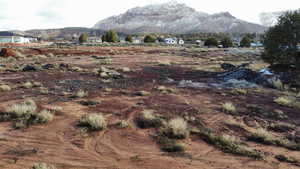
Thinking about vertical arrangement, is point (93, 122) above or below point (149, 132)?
above

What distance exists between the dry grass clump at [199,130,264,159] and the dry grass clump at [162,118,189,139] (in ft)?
2.24

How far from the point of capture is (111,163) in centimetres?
589

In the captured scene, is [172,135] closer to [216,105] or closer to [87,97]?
[216,105]

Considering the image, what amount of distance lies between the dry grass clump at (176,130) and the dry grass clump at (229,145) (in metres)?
0.68

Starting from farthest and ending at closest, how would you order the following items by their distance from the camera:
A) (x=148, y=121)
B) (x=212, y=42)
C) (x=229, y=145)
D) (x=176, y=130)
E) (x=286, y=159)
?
(x=212, y=42), (x=148, y=121), (x=176, y=130), (x=229, y=145), (x=286, y=159)

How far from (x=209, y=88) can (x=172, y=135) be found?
32.7 feet

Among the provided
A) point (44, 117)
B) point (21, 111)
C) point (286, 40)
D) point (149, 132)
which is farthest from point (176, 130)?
point (286, 40)

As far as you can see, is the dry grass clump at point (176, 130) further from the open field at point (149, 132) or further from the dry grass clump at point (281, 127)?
the dry grass clump at point (281, 127)

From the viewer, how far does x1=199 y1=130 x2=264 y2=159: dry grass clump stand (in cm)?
668

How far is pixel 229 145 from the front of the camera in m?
7.19

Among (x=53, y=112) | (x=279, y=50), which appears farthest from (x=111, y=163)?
(x=279, y=50)

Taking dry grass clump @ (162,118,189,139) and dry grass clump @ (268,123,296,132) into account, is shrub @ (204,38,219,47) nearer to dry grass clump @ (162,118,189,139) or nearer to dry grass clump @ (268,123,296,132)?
dry grass clump @ (268,123,296,132)

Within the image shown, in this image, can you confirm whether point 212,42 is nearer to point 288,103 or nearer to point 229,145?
point 288,103

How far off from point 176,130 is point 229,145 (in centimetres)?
179
